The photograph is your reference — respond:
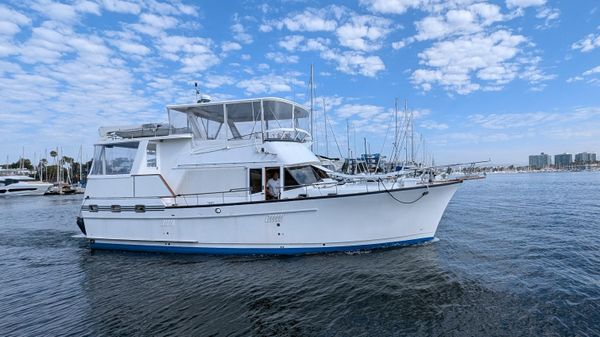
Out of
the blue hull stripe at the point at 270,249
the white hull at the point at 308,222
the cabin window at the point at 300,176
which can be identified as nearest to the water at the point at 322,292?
the blue hull stripe at the point at 270,249

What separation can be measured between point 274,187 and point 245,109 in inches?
121

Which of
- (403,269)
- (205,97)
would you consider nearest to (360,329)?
(403,269)

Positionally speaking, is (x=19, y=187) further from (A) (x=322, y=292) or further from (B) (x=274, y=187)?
(A) (x=322, y=292)

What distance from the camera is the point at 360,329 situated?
5730 millimetres

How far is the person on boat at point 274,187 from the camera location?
407 inches

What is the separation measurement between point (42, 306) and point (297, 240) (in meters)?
6.28

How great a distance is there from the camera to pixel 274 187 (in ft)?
34.1

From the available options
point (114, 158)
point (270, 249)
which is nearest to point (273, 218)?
point (270, 249)

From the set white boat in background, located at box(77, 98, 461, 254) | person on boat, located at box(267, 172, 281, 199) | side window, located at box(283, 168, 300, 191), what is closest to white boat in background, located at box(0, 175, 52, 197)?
white boat in background, located at box(77, 98, 461, 254)

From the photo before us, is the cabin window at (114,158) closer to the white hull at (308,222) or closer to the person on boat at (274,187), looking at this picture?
the white hull at (308,222)

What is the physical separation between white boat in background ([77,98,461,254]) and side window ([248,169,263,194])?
0.03 meters

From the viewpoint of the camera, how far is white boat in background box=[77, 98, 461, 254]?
9.41 metres

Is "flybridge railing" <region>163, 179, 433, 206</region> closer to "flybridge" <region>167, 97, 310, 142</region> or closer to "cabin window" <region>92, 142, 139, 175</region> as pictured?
"flybridge" <region>167, 97, 310, 142</region>

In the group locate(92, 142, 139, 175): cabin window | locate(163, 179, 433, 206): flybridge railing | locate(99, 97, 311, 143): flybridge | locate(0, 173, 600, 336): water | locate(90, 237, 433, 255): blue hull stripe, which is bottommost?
locate(0, 173, 600, 336): water
